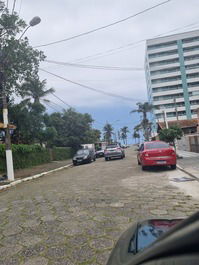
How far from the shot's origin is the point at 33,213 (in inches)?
184

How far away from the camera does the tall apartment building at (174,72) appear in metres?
73.8

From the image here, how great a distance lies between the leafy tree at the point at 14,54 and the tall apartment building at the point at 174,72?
61.5 m

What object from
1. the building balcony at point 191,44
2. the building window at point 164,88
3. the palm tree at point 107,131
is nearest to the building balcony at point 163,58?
the building balcony at point 191,44

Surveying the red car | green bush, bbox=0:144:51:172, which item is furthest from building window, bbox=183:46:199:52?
the red car

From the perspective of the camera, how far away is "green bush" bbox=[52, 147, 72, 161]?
27.6 m

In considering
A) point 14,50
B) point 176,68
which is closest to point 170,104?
point 176,68

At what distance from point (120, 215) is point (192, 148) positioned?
1933cm

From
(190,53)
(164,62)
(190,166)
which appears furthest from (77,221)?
(190,53)

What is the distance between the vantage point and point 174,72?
7644 centimetres

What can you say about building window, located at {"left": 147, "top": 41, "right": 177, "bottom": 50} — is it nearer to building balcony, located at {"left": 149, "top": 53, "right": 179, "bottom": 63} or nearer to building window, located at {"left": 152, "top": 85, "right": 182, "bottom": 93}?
building balcony, located at {"left": 149, "top": 53, "right": 179, "bottom": 63}

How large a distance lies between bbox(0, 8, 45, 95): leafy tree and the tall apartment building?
61497mm

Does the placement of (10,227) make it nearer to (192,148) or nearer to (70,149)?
(192,148)

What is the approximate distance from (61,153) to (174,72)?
201 ft

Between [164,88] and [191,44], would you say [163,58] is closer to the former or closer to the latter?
[191,44]
